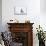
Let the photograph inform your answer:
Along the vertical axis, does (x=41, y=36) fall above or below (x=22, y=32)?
below

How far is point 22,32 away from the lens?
5.19 m

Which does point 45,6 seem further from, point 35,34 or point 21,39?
point 21,39

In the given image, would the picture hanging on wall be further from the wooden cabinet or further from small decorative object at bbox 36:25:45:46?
small decorative object at bbox 36:25:45:46

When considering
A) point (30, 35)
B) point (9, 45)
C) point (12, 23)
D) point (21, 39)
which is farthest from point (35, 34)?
point (9, 45)

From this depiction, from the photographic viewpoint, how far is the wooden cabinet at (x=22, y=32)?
16.7ft

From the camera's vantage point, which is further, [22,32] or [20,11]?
[20,11]

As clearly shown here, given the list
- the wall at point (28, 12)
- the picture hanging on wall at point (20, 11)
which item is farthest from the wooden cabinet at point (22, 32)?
the picture hanging on wall at point (20, 11)

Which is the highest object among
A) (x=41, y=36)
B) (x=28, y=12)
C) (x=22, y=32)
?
(x=28, y=12)

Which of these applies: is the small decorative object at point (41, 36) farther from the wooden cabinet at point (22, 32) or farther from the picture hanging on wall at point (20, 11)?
the picture hanging on wall at point (20, 11)

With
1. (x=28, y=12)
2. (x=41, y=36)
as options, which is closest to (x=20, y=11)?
(x=28, y=12)

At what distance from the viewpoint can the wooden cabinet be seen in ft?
16.7

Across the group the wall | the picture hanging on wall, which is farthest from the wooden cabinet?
the picture hanging on wall

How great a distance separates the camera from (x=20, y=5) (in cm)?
534

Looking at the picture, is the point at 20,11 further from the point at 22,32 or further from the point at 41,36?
the point at 41,36
